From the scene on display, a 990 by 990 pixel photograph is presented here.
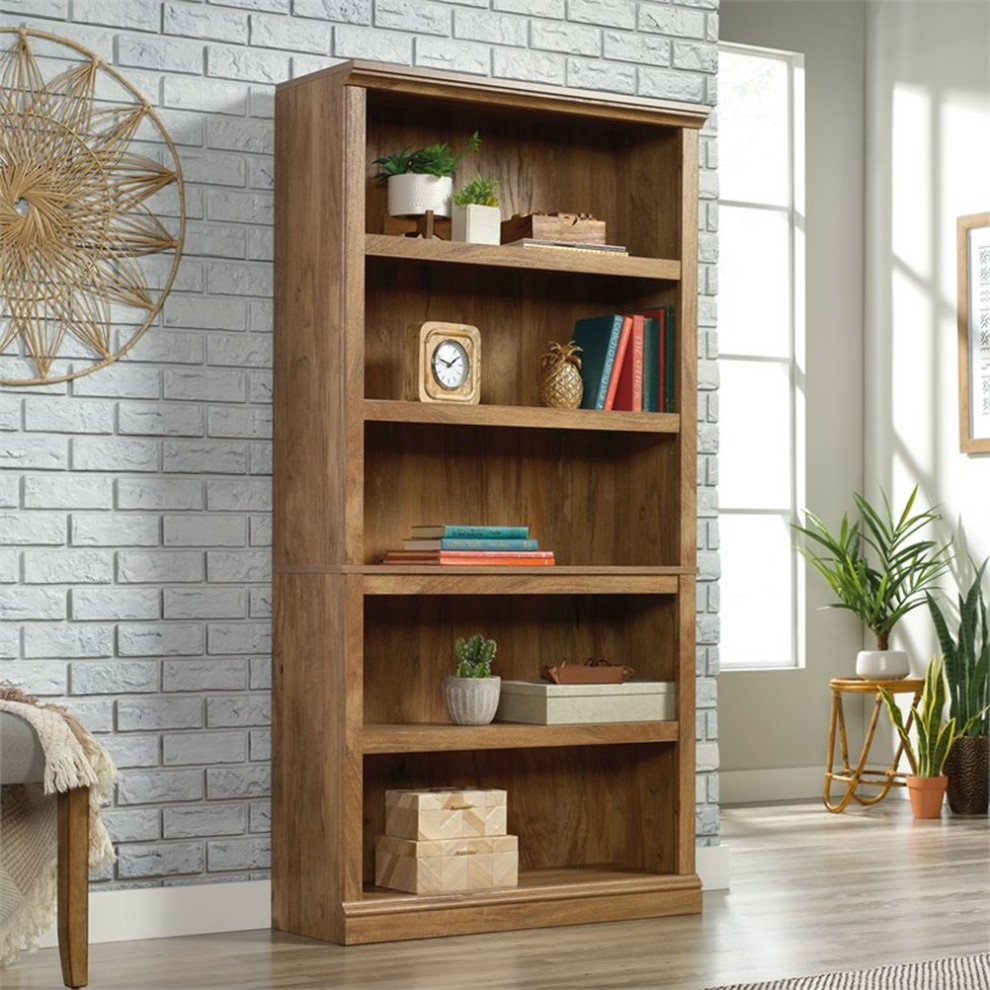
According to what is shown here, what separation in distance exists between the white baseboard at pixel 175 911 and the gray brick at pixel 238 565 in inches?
26.9

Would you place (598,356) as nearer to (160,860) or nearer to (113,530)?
(113,530)

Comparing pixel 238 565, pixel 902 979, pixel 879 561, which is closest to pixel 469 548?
pixel 238 565

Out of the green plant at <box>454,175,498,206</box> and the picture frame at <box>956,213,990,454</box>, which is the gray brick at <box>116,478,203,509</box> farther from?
the picture frame at <box>956,213,990,454</box>

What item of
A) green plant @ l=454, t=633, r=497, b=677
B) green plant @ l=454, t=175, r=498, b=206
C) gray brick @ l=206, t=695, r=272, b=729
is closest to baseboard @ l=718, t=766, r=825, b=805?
green plant @ l=454, t=633, r=497, b=677

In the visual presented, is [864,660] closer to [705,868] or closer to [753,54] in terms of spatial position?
[705,868]

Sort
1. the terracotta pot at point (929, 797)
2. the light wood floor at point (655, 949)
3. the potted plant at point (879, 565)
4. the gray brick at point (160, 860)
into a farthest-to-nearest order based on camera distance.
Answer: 1. the potted plant at point (879, 565)
2. the terracotta pot at point (929, 797)
3. the gray brick at point (160, 860)
4. the light wood floor at point (655, 949)

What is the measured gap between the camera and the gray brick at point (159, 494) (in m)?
3.94

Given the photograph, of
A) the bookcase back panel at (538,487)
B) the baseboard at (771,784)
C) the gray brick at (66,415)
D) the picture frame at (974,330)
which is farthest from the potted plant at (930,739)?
the gray brick at (66,415)

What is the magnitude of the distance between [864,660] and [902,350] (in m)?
1.23

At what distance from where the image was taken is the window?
6574 millimetres

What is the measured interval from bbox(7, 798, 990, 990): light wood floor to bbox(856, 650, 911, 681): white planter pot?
4.65 feet

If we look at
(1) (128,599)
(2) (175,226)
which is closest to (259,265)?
(2) (175,226)

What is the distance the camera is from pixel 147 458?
156 inches

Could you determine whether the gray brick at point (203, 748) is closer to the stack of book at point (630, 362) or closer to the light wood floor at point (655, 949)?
the light wood floor at point (655, 949)
